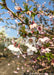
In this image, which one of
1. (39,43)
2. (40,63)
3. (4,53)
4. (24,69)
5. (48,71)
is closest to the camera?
(39,43)

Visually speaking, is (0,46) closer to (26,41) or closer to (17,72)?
(17,72)

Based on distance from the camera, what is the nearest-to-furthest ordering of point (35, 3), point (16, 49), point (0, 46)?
1. point (16, 49)
2. point (35, 3)
3. point (0, 46)

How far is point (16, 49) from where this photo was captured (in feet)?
3.83

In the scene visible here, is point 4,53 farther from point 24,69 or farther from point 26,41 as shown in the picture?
point 26,41

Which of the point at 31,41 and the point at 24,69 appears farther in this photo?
the point at 24,69

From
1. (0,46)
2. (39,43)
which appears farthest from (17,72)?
(0,46)

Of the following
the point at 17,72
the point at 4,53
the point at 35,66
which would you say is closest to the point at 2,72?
the point at 17,72

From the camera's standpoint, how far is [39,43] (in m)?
1.41

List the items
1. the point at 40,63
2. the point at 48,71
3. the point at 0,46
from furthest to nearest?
the point at 0,46, the point at 40,63, the point at 48,71

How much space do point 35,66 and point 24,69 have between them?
54 cm

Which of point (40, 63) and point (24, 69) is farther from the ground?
point (40, 63)

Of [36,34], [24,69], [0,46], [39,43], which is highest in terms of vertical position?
[36,34]

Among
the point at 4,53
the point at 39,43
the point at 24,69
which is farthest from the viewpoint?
the point at 4,53

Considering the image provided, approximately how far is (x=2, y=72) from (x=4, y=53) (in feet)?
10.3
